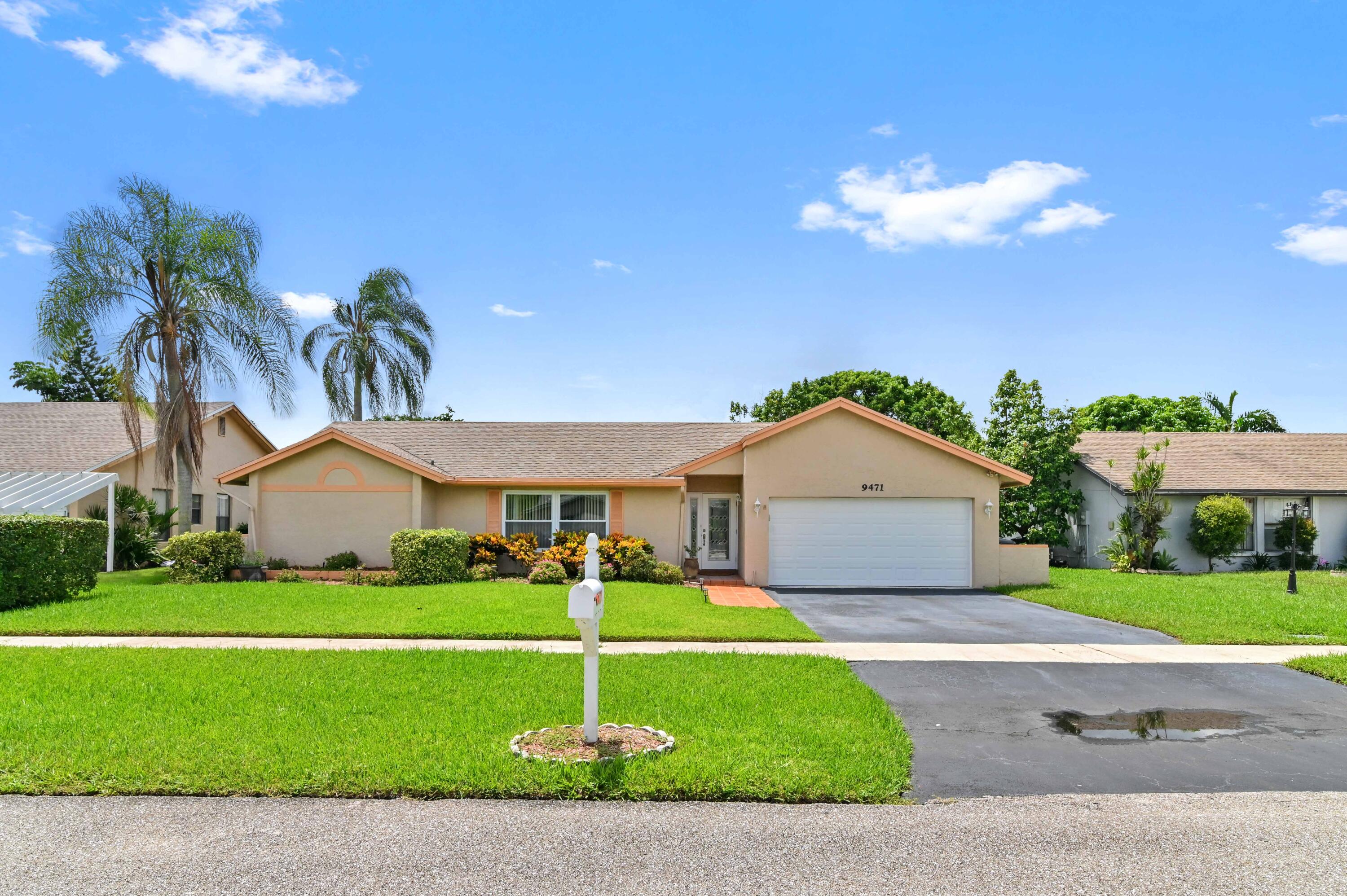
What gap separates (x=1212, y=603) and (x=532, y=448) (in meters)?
16.1

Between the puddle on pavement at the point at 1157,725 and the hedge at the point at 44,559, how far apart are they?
15.3m

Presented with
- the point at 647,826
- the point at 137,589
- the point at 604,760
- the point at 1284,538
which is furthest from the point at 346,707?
the point at 1284,538

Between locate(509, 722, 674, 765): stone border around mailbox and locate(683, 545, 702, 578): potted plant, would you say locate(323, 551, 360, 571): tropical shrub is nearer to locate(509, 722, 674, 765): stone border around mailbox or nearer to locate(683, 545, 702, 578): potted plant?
locate(683, 545, 702, 578): potted plant

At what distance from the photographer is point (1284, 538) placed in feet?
78.4

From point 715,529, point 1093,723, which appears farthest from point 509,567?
point 1093,723

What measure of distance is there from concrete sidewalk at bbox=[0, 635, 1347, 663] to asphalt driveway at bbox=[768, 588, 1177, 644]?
0.44 metres

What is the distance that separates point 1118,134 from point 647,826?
48.7 ft

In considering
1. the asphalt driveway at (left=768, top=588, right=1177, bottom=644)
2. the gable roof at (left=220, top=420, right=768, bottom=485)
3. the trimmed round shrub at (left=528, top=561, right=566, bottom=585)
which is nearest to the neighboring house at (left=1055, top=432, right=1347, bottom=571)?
the asphalt driveway at (left=768, top=588, right=1177, bottom=644)

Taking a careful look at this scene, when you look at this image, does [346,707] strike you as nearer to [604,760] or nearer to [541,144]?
[604,760]

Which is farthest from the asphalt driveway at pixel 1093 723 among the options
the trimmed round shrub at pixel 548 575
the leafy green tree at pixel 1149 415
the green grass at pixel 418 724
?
the leafy green tree at pixel 1149 415

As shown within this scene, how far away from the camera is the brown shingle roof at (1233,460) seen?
2395 cm

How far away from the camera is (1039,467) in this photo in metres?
25.1

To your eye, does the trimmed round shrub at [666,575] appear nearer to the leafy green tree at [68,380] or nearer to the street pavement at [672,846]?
the street pavement at [672,846]

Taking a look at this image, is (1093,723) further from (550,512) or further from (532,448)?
(532,448)
